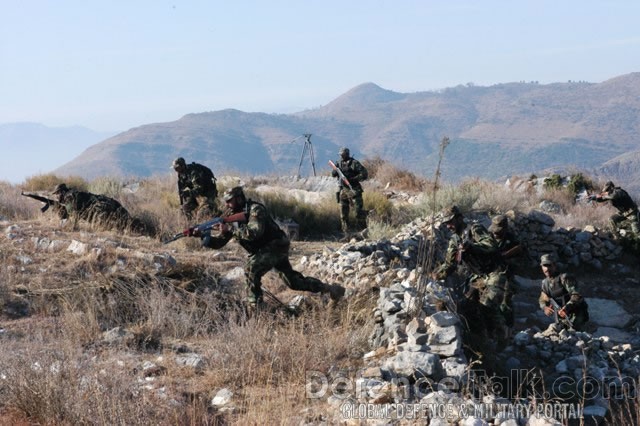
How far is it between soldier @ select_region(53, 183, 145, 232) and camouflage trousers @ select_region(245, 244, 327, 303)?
417 cm

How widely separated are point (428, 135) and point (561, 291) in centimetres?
13451

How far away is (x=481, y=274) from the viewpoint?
24.4 feet

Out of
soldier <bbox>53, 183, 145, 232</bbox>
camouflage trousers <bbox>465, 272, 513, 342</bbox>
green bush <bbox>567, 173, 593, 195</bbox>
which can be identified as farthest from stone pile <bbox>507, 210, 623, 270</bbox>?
soldier <bbox>53, 183, 145, 232</bbox>

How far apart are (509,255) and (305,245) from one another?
4.31 meters

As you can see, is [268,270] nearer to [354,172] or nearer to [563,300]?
[563,300]

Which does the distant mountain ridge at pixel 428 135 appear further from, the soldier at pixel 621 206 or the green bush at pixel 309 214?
the green bush at pixel 309 214

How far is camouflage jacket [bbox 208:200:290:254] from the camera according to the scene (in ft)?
22.4

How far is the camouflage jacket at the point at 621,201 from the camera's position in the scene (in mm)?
12055

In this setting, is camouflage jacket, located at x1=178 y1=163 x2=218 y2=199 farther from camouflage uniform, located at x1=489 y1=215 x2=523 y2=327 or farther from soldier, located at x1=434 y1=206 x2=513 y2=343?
camouflage uniform, located at x1=489 y1=215 x2=523 y2=327

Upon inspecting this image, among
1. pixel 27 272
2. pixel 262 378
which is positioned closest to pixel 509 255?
pixel 262 378

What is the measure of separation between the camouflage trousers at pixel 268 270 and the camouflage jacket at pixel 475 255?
1.36 m

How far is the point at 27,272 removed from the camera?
797cm

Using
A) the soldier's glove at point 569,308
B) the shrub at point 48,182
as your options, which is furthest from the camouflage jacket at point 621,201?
the shrub at point 48,182

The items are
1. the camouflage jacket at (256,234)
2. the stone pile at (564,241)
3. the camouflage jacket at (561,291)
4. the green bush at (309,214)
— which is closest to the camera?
the camouflage jacket at (256,234)
